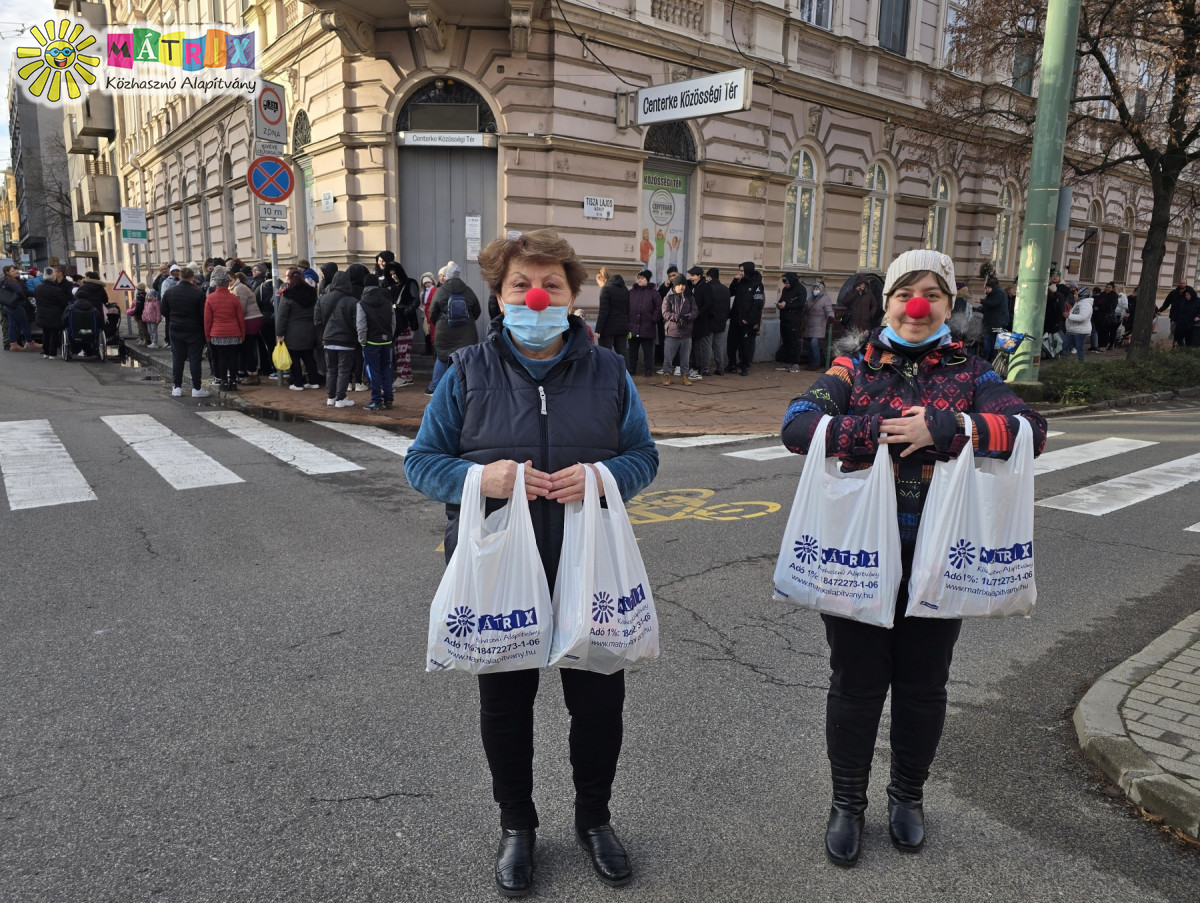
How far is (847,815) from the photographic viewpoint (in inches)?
108

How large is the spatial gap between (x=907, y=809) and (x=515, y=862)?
126cm

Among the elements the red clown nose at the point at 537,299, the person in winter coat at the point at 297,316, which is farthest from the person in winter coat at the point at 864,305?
the red clown nose at the point at 537,299

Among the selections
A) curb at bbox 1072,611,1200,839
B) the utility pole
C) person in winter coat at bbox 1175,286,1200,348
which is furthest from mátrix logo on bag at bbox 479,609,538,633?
person in winter coat at bbox 1175,286,1200,348

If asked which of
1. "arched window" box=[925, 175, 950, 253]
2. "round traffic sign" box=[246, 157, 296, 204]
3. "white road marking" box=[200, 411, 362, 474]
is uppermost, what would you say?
"arched window" box=[925, 175, 950, 253]

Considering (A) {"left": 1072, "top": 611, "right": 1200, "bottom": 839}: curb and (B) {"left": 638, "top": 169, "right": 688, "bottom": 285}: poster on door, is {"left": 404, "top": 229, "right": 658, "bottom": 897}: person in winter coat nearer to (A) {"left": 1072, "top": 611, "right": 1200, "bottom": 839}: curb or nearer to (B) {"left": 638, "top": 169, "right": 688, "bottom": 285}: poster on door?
(A) {"left": 1072, "top": 611, "right": 1200, "bottom": 839}: curb

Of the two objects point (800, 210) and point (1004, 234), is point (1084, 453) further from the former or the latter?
point (1004, 234)

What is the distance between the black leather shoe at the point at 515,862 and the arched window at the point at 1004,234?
81.3ft

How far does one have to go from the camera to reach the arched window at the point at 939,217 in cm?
2186

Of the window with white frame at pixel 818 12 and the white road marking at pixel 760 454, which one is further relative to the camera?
the window with white frame at pixel 818 12

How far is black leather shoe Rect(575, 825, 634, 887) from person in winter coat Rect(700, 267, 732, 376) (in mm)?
12433

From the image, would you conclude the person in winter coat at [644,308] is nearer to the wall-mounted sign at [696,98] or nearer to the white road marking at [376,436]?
the wall-mounted sign at [696,98]

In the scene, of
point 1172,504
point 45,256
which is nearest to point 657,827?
point 1172,504

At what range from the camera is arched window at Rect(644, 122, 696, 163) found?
1564 centimetres

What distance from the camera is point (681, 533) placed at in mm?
6234
